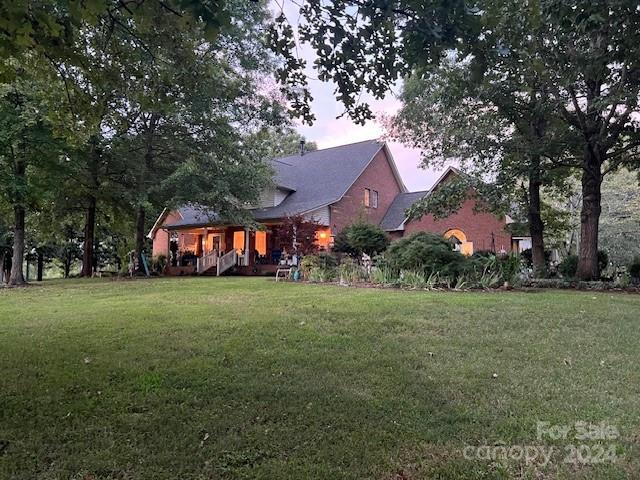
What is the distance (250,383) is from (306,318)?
307 centimetres

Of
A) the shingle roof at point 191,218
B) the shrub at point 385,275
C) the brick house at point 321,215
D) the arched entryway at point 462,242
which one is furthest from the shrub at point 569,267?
the shingle roof at point 191,218

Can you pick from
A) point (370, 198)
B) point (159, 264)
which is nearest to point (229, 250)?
point (159, 264)

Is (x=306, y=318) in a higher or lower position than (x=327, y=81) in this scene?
lower

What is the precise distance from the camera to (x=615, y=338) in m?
6.26

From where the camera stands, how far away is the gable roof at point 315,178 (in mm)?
23359

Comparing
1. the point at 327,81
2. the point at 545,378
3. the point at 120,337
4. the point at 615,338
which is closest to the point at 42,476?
the point at 120,337

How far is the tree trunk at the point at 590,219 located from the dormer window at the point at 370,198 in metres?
13.1

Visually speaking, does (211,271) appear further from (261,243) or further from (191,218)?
(191,218)

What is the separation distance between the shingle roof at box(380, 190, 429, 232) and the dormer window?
3.78 ft

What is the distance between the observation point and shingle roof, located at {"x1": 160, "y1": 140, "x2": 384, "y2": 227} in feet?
76.6

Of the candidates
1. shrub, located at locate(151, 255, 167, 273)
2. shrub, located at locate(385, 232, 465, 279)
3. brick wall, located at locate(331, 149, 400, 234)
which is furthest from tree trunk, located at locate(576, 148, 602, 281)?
shrub, located at locate(151, 255, 167, 273)

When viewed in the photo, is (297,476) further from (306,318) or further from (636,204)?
(636,204)

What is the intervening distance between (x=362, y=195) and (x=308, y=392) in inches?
866

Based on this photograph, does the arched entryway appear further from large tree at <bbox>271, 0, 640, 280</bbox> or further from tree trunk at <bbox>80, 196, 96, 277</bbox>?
tree trunk at <bbox>80, 196, 96, 277</bbox>
